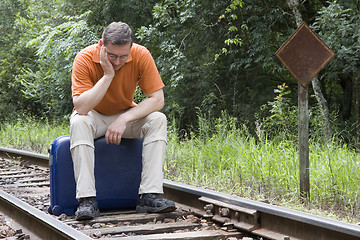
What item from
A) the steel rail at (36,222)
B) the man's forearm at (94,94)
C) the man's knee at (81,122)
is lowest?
the steel rail at (36,222)

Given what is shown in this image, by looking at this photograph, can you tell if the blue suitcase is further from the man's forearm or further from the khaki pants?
the man's forearm

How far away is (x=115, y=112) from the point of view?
14.4 ft

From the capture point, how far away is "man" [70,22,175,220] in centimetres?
392

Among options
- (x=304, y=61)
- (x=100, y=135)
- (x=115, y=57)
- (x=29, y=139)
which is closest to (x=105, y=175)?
(x=100, y=135)

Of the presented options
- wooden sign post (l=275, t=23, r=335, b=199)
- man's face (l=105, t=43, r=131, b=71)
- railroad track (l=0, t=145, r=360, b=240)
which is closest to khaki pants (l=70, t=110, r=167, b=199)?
railroad track (l=0, t=145, r=360, b=240)

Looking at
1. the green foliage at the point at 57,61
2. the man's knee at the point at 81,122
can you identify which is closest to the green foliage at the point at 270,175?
the man's knee at the point at 81,122

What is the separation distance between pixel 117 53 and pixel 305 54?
5.15 ft

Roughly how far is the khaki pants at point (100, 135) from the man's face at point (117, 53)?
1.68ft

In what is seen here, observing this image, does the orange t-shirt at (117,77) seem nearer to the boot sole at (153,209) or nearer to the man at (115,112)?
the man at (115,112)

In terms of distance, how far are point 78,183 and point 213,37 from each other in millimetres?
8573

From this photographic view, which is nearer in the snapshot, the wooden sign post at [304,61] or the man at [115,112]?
the man at [115,112]

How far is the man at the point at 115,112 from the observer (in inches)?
154

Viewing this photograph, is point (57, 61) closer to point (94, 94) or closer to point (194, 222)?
point (94, 94)

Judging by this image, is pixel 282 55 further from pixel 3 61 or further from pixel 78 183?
pixel 3 61
